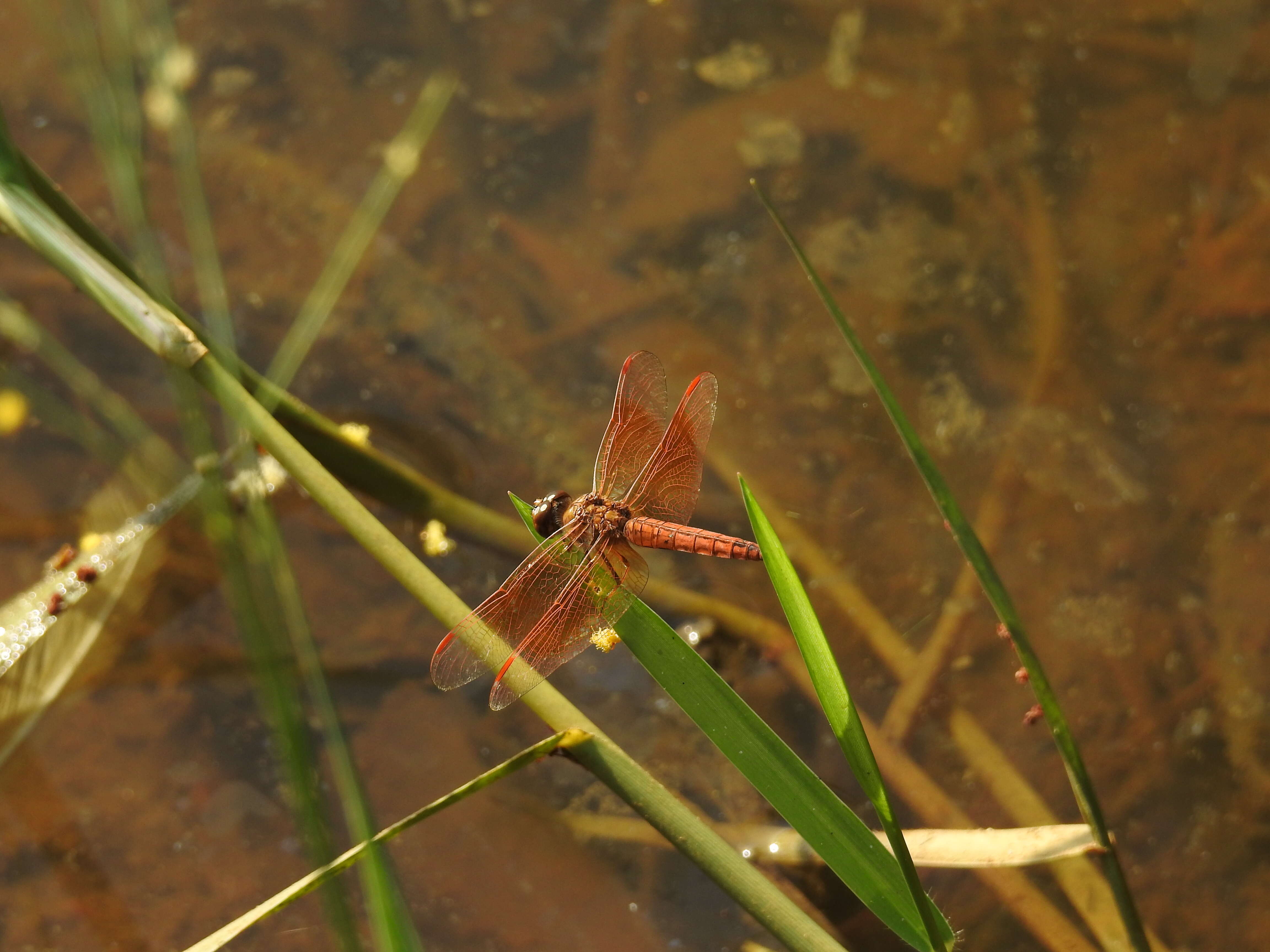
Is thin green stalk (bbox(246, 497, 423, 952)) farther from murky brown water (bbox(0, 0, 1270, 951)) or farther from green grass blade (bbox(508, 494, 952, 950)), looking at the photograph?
murky brown water (bbox(0, 0, 1270, 951))

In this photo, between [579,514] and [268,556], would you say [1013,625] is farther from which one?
[268,556]

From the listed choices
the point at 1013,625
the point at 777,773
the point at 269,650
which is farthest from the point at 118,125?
the point at 1013,625

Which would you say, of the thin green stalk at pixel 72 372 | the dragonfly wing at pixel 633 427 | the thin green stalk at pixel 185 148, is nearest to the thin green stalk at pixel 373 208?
the thin green stalk at pixel 185 148

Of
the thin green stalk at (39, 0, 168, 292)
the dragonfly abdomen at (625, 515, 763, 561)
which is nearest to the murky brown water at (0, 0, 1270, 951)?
the dragonfly abdomen at (625, 515, 763, 561)

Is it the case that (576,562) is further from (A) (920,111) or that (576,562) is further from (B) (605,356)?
(A) (920,111)

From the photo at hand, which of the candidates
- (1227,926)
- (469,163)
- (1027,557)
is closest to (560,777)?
(1027,557)
